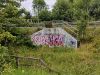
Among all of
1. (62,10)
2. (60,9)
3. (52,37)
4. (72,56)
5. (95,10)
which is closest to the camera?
(72,56)

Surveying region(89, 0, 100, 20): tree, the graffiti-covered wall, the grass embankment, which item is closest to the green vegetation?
the grass embankment

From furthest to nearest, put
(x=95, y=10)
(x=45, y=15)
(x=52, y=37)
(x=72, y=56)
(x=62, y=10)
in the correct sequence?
(x=95, y=10)
(x=62, y=10)
(x=45, y=15)
(x=52, y=37)
(x=72, y=56)

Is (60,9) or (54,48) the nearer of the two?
(54,48)

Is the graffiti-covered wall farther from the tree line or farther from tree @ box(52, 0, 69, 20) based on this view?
tree @ box(52, 0, 69, 20)

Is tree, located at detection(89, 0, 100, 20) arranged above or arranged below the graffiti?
above

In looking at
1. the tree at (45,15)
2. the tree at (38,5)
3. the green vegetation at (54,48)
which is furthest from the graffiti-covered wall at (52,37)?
the tree at (38,5)

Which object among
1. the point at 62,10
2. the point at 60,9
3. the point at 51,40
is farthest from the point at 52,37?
the point at 60,9

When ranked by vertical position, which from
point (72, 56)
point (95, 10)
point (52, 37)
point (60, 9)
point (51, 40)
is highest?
point (60, 9)

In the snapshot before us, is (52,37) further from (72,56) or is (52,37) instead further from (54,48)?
(72,56)

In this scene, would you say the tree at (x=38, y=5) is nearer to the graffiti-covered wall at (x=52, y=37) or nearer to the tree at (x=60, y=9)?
the tree at (x=60, y=9)

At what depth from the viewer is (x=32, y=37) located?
39.2 m

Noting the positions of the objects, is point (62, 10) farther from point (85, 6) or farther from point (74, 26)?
point (74, 26)

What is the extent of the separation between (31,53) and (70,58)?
4.11 metres

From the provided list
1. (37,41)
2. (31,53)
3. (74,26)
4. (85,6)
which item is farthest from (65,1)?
(31,53)
